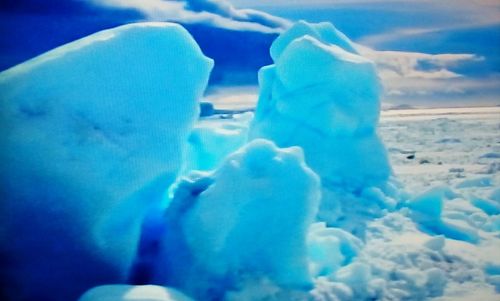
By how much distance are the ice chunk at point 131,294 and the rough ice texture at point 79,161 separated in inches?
11.6

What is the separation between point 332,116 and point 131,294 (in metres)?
1.62

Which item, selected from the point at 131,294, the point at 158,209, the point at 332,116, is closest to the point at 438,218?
the point at 332,116

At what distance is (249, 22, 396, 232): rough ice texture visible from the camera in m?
2.71

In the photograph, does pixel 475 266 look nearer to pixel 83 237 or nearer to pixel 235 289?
pixel 235 289

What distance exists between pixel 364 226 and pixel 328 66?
2.96 ft

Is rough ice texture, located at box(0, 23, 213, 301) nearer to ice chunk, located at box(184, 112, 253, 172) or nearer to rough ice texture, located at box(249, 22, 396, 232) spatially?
ice chunk, located at box(184, 112, 253, 172)

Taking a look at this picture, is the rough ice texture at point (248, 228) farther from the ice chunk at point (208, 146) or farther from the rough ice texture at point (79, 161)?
the ice chunk at point (208, 146)

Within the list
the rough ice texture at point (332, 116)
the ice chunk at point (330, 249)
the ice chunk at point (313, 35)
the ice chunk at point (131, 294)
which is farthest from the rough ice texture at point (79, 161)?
the ice chunk at point (313, 35)

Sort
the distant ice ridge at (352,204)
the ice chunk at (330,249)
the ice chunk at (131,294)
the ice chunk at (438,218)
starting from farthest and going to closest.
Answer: the ice chunk at (438,218) < the ice chunk at (330,249) < the distant ice ridge at (352,204) < the ice chunk at (131,294)

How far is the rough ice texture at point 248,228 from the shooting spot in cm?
165

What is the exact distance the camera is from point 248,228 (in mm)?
1690

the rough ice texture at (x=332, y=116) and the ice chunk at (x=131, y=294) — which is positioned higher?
the rough ice texture at (x=332, y=116)

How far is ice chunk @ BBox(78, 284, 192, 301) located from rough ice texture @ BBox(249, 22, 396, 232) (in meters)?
1.37

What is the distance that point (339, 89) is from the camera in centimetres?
281
